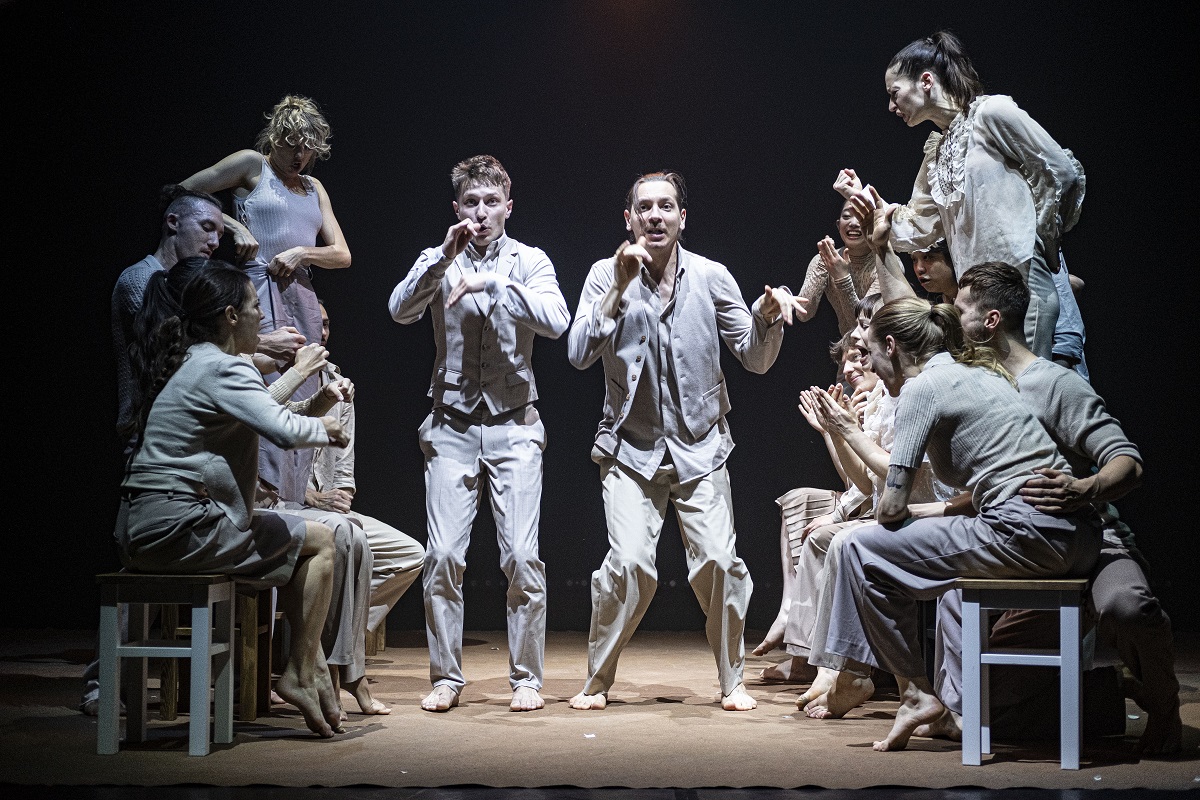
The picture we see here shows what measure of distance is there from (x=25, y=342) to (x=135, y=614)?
3255 millimetres

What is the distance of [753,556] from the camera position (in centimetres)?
666

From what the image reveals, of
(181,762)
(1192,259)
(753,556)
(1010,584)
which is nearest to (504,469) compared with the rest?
(181,762)

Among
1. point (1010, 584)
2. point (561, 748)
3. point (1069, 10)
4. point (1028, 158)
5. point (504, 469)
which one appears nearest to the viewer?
point (1010, 584)

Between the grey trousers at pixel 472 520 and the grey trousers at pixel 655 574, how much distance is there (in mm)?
227

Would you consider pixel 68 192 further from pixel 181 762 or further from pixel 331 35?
pixel 181 762

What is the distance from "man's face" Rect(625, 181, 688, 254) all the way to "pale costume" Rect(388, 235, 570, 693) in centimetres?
38

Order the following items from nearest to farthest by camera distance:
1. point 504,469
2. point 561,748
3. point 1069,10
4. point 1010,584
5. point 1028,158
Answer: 1. point 1010,584
2. point 561,748
3. point 1028,158
4. point 504,469
5. point 1069,10

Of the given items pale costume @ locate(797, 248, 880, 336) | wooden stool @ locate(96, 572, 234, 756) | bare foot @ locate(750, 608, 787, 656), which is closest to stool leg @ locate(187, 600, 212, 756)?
wooden stool @ locate(96, 572, 234, 756)

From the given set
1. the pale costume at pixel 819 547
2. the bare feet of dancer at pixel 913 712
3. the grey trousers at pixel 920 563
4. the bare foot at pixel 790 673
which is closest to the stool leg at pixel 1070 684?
the grey trousers at pixel 920 563

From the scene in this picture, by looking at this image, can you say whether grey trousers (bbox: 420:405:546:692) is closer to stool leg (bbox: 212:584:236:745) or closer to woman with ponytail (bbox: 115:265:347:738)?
woman with ponytail (bbox: 115:265:347:738)

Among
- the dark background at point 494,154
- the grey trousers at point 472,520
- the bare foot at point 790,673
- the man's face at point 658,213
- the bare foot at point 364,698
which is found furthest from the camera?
the dark background at point 494,154

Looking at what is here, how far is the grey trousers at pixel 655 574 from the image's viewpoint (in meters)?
4.34

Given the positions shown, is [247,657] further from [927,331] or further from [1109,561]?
[1109,561]

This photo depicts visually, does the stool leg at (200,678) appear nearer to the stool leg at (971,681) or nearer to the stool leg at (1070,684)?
the stool leg at (971,681)
